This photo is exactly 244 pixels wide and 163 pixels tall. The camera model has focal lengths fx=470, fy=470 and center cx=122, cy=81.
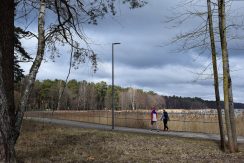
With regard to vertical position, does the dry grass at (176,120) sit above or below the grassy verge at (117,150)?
above

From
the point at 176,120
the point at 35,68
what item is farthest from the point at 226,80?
the point at 176,120

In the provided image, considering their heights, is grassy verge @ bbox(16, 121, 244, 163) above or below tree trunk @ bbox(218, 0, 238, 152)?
below

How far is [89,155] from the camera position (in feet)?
58.4

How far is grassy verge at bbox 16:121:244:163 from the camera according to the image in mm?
16859

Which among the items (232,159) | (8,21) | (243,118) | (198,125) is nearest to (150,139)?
(232,159)

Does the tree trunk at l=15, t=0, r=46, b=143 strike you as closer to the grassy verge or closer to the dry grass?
the grassy verge

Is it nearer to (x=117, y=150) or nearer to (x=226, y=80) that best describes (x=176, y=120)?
(x=226, y=80)

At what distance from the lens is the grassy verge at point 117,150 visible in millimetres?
16859

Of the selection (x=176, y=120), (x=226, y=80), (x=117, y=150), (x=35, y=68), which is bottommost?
(x=117, y=150)

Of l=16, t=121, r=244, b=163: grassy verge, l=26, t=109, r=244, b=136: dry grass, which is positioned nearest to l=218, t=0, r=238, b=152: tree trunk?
l=16, t=121, r=244, b=163: grassy verge

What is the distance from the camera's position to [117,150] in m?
19.8

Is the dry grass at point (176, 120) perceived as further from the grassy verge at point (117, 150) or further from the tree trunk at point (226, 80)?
the tree trunk at point (226, 80)

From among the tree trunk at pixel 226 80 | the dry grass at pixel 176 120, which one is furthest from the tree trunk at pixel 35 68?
the dry grass at pixel 176 120

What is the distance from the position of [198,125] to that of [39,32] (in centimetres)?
2703
